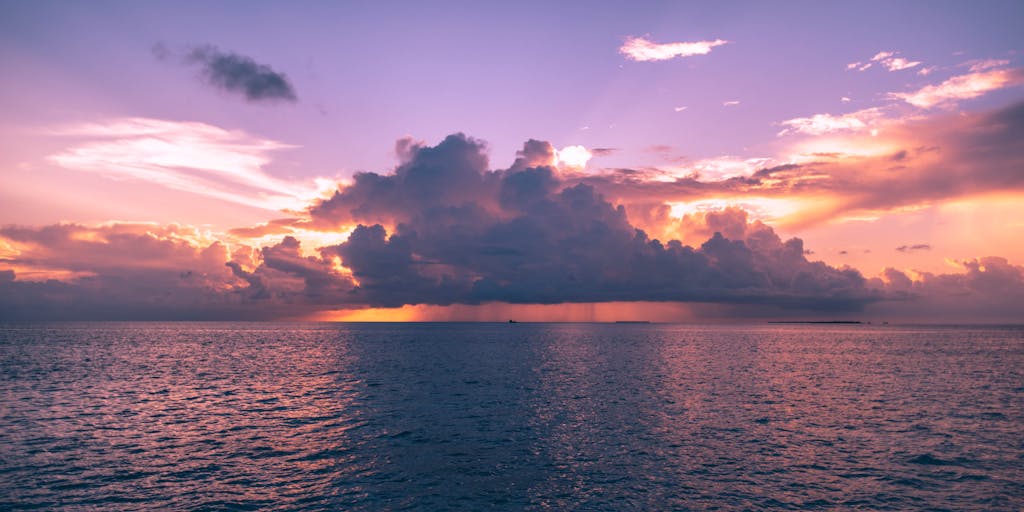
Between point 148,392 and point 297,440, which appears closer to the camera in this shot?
point 297,440

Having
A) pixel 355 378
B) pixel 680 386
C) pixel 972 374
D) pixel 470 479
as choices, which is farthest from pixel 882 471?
pixel 972 374

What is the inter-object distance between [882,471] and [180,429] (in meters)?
54.4

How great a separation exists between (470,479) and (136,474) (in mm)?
21048

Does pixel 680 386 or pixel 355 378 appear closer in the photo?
pixel 680 386

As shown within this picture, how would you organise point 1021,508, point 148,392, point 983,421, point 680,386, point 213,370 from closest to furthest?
1. point 1021,508
2. point 983,421
3. point 148,392
4. point 680,386
5. point 213,370

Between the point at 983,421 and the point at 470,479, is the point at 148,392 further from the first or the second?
the point at 983,421

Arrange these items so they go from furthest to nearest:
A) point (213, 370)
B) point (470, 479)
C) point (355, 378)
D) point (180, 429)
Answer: point (213, 370) → point (355, 378) → point (180, 429) → point (470, 479)

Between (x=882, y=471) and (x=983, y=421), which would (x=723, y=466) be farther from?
(x=983, y=421)

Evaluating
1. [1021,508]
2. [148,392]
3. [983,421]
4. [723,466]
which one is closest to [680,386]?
→ [983,421]

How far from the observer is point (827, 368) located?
4247 inches

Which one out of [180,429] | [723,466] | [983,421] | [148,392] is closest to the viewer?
[723,466]

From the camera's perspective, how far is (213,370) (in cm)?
10162

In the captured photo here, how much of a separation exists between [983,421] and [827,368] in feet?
192

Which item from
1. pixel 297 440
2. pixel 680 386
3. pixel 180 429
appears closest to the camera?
pixel 297 440
